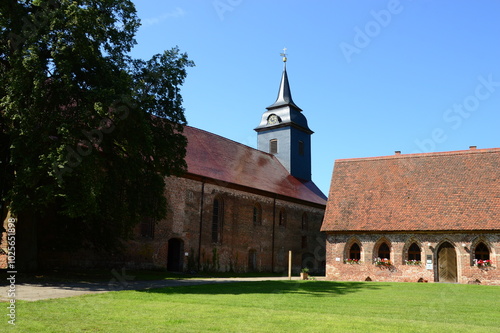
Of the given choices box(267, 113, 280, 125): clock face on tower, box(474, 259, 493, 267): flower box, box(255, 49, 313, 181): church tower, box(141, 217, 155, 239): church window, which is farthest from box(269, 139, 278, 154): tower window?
box(474, 259, 493, 267): flower box

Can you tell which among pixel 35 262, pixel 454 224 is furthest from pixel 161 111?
pixel 454 224

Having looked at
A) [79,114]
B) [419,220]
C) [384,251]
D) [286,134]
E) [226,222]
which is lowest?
[384,251]

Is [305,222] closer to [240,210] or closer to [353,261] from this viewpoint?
[240,210]

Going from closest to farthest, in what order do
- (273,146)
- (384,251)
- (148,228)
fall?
(148,228)
(384,251)
(273,146)

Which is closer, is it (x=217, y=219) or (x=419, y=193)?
(x=419, y=193)

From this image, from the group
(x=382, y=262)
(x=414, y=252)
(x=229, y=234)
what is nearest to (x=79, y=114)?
(x=229, y=234)

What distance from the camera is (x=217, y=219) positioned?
3222cm

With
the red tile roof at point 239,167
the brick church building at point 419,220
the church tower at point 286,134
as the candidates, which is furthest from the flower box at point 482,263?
the church tower at point 286,134

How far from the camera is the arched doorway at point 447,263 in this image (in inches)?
1037

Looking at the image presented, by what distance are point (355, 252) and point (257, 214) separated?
9221 millimetres

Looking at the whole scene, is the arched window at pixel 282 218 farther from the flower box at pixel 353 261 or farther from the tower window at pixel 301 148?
the flower box at pixel 353 261

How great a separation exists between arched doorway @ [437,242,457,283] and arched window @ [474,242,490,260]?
1.10 meters

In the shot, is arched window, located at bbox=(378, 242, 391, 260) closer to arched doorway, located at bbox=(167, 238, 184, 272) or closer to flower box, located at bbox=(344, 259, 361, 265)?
flower box, located at bbox=(344, 259, 361, 265)

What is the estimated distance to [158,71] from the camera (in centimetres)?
2044
